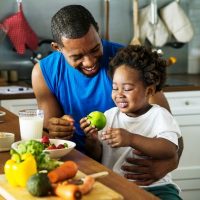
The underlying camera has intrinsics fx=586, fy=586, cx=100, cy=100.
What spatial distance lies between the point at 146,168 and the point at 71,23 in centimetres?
64

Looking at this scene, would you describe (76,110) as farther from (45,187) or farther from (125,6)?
(125,6)

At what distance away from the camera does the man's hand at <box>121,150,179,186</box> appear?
7.28 ft

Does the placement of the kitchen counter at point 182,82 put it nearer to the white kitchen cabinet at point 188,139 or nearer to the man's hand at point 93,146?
the white kitchen cabinet at point 188,139

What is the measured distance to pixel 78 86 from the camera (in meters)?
2.61

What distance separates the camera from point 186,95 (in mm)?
3910

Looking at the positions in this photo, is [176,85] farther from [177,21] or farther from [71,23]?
[71,23]

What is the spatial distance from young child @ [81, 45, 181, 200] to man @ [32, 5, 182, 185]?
67mm

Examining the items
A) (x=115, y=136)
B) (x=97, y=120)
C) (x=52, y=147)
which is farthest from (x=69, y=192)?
(x=97, y=120)

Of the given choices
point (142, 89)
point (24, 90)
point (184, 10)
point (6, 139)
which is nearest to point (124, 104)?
point (142, 89)

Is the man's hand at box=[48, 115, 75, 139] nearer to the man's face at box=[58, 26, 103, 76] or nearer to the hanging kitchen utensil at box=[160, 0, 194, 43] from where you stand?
the man's face at box=[58, 26, 103, 76]

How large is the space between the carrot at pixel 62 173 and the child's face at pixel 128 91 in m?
0.75

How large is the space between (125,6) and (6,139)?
8.56ft

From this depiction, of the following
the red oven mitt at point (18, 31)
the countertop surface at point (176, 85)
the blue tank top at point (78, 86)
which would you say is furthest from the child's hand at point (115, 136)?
the red oven mitt at point (18, 31)

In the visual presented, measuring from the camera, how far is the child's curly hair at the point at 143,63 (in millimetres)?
2336
